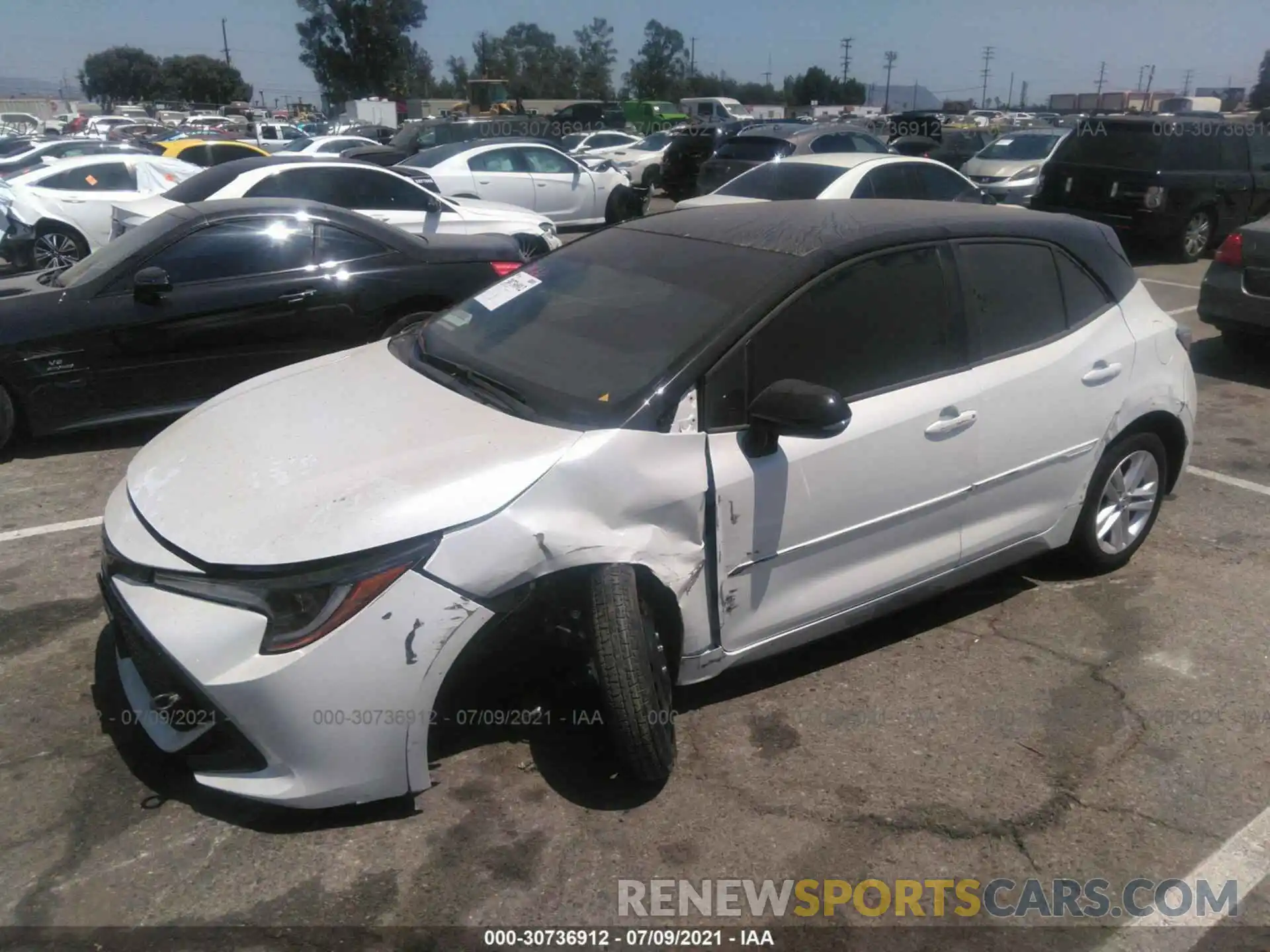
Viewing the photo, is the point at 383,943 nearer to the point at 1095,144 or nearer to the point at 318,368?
the point at 318,368

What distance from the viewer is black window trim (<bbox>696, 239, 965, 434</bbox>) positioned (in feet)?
10.1

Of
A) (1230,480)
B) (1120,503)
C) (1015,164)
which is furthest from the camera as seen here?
(1015,164)

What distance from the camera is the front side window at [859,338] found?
3150 mm

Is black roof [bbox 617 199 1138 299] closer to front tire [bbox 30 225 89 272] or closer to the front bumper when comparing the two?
the front bumper

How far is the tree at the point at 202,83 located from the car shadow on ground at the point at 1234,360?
292 feet

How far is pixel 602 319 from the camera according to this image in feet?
11.4

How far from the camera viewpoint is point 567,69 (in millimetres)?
96062

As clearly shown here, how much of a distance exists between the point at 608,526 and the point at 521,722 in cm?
87

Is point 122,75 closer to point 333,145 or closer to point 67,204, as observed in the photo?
point 333,145

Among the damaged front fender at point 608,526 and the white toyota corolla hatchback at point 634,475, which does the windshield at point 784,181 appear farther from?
the damaged front fender at point 608,526

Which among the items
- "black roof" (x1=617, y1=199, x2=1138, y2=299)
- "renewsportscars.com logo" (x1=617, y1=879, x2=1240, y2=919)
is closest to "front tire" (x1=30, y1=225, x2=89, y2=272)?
"black roof" (x1=617, y1=199, x2=1138, y2=299)

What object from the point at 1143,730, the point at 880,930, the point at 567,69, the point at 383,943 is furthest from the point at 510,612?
the point at 567,69

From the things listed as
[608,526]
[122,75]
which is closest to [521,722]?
[608,526]

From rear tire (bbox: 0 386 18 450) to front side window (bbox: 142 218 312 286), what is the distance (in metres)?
1.07
